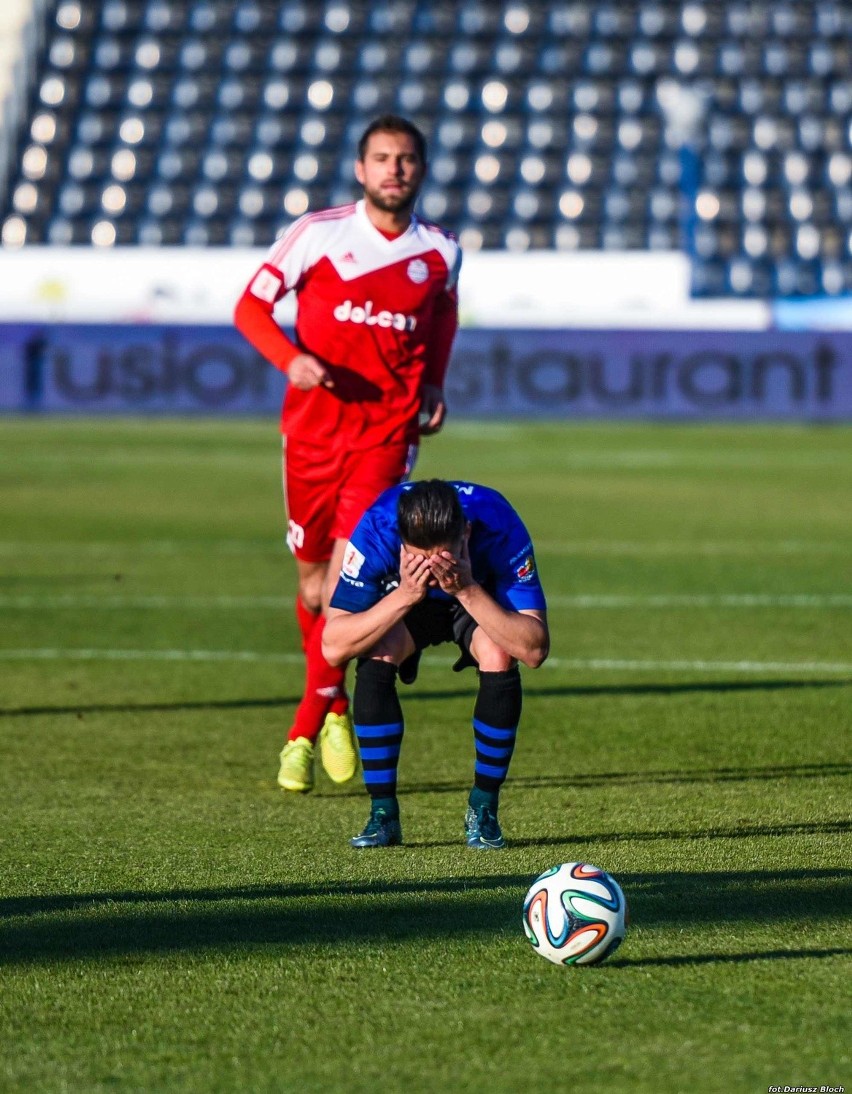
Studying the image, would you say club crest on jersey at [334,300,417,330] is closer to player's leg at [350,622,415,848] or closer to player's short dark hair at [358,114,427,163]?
player's short dark hair at [358,114,427,163]

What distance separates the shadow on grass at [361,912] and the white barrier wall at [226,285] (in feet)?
99.7

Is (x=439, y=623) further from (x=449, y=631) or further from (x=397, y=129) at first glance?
(x=397, y=129)

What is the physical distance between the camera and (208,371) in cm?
2864

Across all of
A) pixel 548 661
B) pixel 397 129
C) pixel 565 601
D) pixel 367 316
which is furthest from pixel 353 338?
pixel 565 601

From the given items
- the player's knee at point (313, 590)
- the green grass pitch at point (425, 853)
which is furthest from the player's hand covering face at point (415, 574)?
the player's knee at point (313, 590)

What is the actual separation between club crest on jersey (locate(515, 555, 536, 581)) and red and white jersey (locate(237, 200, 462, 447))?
1.42 m

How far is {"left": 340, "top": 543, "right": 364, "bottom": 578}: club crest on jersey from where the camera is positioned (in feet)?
16.4

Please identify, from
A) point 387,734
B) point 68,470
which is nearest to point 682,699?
point 387,734

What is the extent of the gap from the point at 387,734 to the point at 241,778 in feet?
3.79

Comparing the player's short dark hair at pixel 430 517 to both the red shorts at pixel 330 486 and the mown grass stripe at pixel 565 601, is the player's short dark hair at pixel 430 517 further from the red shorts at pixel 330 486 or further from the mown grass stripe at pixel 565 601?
the mown grass stripe at pixel 565 601

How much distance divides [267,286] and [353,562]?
61.6 inches

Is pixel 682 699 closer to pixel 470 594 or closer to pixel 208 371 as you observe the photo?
pixel 470 594

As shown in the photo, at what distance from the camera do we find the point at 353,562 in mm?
4996

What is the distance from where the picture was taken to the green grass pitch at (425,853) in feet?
10.7
